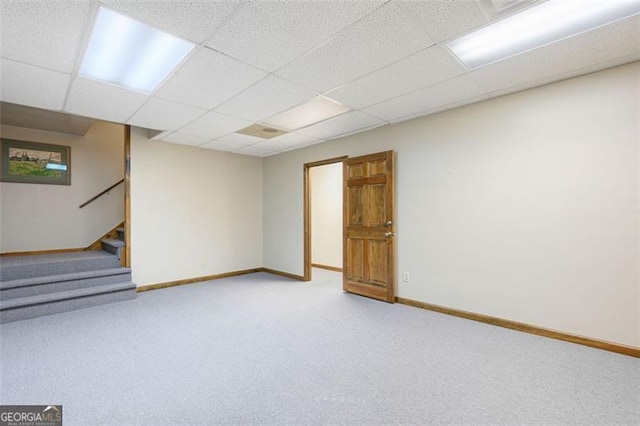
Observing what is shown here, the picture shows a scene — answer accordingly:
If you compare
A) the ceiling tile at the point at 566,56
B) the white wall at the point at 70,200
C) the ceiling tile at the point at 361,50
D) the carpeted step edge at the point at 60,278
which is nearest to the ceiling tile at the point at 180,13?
Answer: the ceiling tile at the point at 361,50

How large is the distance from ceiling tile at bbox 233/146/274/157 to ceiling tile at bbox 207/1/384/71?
3093mm

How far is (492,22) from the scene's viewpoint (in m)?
1.92

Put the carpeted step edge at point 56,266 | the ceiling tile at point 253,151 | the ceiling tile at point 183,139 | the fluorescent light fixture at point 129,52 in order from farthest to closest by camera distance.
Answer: the ceiling tile at point 253,151 < the ceiling tile at point 183,139 < the carpeted step edge at point 56,266 < the fluorescent light fixture at point 129,52

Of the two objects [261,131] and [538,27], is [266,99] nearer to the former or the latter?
[261,131]

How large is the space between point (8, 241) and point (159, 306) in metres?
3.10

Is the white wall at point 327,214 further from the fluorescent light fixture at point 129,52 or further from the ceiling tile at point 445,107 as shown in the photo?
the fluorescent light fixture at point 129,52

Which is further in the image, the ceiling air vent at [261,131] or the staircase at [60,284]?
the ceiling air vent at [261,131]

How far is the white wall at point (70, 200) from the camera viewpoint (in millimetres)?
4692

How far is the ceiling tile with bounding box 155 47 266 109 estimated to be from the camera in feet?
7.61

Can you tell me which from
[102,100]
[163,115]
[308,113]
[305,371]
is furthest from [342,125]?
[305,371]

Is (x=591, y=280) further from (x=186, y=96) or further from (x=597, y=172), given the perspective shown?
(x=186, y=96)

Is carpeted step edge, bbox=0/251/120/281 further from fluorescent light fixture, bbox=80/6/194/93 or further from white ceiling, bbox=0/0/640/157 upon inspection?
fluorescent light fixture, bbox=80/6/194/93

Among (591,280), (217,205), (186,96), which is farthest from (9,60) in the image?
(591,280)

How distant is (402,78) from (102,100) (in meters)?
3.09
